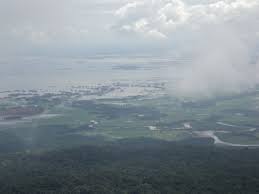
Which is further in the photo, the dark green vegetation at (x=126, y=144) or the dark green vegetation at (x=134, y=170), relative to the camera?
the dark green vegetation at (x=126, y=144)

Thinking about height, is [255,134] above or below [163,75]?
below

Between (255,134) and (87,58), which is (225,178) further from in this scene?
(87,58)

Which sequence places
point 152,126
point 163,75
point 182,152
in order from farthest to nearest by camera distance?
1. point 163,75
2. point 152,126
3. point 182,152

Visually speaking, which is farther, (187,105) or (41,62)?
(41,62)

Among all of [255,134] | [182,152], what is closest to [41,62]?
[255,134]

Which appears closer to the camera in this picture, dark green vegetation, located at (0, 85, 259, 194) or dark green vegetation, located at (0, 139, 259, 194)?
dark green vegetation, located at (0, 139, 259, 194)

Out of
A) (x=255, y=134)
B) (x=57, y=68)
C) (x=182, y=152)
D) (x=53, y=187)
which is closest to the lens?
(x=53, y=187)

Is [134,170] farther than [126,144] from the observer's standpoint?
No

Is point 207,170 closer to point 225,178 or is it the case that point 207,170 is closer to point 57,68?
point 225,178
